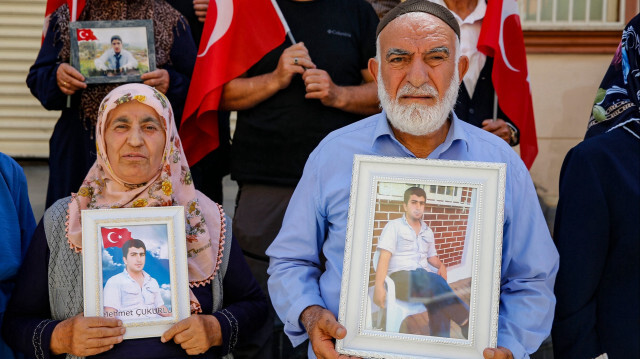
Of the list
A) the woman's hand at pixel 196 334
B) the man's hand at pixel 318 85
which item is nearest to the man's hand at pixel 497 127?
the man's hand at pixel 318 85

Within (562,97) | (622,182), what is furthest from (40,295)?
(562,97)

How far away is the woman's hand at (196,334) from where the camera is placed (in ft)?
9.05

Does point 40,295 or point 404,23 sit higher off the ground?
point 404,23

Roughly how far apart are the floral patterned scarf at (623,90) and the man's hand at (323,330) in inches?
45.6

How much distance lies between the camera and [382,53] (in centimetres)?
271

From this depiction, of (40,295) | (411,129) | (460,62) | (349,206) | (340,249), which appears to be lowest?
(40,295)

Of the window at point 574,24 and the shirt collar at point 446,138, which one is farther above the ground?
the window at point 574,24

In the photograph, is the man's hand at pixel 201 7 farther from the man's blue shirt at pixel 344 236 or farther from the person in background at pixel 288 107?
the man's blue shirt at pixel 344 236

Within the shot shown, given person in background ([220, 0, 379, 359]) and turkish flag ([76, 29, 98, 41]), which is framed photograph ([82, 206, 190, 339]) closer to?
person in background ([220, 0, 379, 359])

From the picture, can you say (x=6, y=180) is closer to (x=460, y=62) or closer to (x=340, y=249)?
(x=340, y=249)

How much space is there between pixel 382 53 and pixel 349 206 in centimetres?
58

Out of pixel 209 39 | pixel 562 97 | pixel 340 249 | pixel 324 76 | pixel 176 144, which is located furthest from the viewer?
pixel 562 97

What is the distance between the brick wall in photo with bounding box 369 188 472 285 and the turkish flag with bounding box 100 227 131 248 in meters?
0.91

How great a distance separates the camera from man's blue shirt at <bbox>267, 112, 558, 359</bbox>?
2.53m
